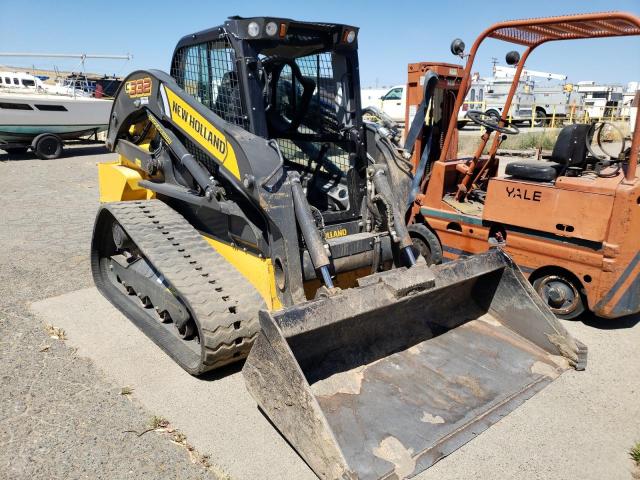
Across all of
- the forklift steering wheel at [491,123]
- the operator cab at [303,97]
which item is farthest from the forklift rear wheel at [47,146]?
the forklift steering wheel at [491,123]

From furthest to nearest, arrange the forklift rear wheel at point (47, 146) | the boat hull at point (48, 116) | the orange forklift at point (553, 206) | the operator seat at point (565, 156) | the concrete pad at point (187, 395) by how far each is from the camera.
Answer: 1. the forklift rear wheel at point (47, 146)
2. the boat hull at point (48, 116)
3. the operator seat at point (565, 156)
4. the orange forklift at point (553, 206)
5. the concrete pad at point (187, 395)

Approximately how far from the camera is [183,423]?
308 cm

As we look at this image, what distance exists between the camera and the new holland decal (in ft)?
11.5

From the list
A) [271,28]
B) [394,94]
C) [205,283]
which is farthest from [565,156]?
[394,94]

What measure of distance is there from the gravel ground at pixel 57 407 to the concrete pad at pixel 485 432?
0.14m

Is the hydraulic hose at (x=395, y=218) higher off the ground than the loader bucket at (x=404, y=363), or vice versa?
the hydraulic hose at (x=395, y=218)

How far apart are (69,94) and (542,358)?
1510 centimetres

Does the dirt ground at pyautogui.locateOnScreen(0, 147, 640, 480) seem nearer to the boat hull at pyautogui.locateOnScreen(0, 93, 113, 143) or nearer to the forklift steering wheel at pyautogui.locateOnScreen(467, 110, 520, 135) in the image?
the forklift steering wheel at pyautogui.locateOnScreen(467, 110, 520, 135)

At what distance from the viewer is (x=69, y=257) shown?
6.06m

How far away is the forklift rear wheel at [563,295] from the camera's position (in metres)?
4.53

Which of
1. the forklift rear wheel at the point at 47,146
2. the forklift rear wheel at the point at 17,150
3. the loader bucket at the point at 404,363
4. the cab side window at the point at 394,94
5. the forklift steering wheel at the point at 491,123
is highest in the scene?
the forklift steering wheel at the point at 491,123

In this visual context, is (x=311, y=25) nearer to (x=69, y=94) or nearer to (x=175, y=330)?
(x=175, y=330)

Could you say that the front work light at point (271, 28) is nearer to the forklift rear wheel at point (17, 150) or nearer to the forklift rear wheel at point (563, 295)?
the forklift rear wheel at point (563, 295)

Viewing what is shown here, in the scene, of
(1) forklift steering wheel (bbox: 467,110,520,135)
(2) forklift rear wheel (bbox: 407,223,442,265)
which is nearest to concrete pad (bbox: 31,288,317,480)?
(2) forklift rear wheel (bbox: 407,223,442,265)
